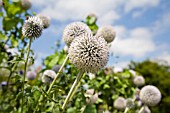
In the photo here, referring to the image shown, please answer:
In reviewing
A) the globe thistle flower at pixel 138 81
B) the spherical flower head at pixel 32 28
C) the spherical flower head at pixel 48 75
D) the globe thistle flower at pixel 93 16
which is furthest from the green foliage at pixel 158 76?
the spherical flower head at pixel 32 28

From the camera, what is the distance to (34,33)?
2.58m

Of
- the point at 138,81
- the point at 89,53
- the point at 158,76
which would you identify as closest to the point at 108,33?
the point at 89,53

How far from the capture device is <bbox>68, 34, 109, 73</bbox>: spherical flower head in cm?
218

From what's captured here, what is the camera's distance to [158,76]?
24.2 meters

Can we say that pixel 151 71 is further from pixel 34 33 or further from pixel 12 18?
pixel 34 33

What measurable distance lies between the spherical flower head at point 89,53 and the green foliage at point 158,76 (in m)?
19.6

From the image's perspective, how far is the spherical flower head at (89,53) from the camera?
218 centimetres

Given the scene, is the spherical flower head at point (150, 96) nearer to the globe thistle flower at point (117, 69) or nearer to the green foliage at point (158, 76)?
the globe thistle flower at point (117, 69)

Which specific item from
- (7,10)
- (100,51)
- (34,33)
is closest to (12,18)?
(7,10)

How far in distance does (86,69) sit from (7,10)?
7.73 feet

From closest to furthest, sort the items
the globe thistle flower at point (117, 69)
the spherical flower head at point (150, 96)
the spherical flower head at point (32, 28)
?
1. the spherical flower head at point (32, 28)
2. the spherical flower head at point (150, 96)
3. the globe thistle flower at point (117, 69)

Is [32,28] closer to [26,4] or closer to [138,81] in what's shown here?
[26,4]

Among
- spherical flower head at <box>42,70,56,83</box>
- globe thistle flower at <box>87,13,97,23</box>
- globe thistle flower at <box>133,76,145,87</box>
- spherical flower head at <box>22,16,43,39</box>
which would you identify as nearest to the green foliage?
globe thistle flower at <box>133,76,145,87</box>

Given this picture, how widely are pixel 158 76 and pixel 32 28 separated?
22.3m
